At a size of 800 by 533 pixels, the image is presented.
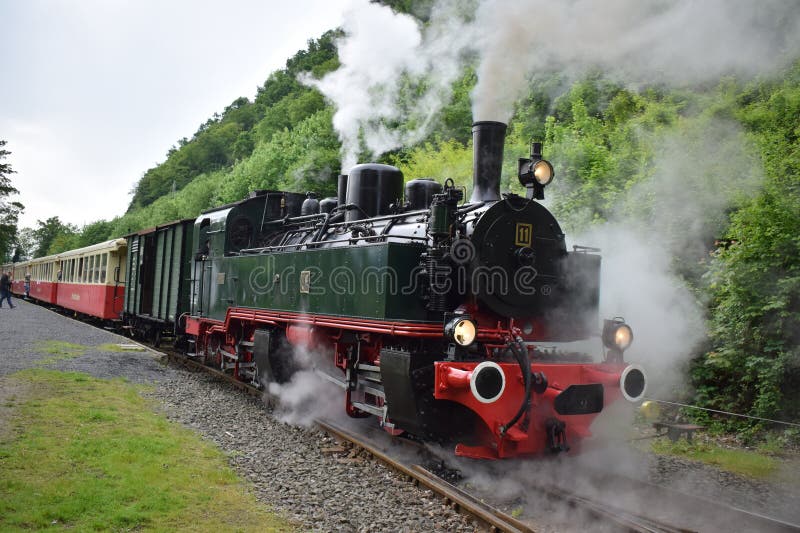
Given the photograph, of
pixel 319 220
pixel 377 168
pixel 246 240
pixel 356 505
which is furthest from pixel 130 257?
pixel 356 505

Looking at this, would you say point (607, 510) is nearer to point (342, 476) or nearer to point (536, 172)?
point (342, 476)

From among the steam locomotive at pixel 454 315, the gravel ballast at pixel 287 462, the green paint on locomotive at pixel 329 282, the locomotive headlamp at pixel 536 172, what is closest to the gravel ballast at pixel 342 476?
the gravel ballast at pixel 287 462

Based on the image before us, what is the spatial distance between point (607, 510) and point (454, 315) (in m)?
1.80

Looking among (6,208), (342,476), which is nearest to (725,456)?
(342,476)

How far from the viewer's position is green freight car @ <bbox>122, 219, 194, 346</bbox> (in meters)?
12.0

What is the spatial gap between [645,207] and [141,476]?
24.8 ft

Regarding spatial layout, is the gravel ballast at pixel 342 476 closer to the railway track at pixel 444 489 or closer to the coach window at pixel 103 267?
the railway track at pixel 444 489

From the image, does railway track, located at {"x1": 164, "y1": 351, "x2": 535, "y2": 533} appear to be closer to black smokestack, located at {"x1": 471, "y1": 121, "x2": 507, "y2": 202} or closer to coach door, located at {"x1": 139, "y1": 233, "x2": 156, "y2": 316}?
black smokestack, located at {"x1": 471, "y1": 121, "x2": 507, "y2": 202}

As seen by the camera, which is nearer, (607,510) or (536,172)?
(607,510)

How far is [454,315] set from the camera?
495cm

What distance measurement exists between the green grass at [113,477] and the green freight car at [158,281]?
502 cm

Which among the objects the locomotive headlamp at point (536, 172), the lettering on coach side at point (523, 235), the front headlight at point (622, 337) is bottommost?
the front headlight at point (622, 337)

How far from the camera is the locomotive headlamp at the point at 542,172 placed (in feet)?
18.8

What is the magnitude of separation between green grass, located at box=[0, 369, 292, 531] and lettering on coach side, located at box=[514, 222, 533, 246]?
3065 mm
